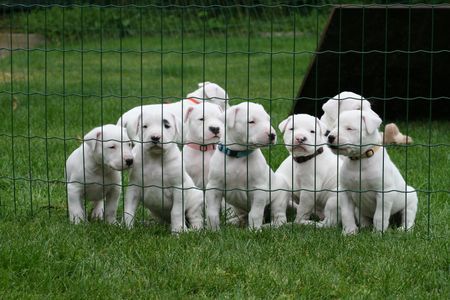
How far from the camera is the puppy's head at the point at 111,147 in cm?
616

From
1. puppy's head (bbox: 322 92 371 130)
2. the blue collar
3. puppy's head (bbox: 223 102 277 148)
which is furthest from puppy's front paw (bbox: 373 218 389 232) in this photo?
the blue collar

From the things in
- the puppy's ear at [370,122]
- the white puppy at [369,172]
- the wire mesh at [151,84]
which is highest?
the puppy's ear at [370,122]

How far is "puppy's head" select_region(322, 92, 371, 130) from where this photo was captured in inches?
253

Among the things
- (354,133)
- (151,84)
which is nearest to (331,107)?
(354,133)

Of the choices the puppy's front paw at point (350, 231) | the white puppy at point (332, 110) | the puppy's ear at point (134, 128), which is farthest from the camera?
the white puppy at point (332, 110)

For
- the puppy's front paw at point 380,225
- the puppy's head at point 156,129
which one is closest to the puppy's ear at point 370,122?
the puppy's front paw at point 380,225

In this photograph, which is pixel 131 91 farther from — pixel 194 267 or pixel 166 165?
pixel 194 267

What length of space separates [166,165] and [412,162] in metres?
2.77

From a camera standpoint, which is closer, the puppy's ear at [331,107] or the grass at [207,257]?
the grass at [207,257]

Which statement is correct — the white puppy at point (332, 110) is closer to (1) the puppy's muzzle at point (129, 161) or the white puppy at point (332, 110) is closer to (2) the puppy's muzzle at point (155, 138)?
(2) the puppy's muzzle at point (155, 138)

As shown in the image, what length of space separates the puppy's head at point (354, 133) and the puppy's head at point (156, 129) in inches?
41.3

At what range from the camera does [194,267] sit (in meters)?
5.35

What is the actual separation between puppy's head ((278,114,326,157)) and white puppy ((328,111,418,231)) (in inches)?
13.1

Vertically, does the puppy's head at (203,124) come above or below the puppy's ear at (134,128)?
below
